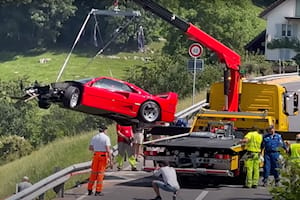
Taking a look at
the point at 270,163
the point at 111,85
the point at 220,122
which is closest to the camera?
the point at 270,163

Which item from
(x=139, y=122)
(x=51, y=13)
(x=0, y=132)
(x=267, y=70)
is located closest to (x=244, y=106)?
(x=139, y=122)

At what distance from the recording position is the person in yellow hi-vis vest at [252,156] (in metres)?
19.8

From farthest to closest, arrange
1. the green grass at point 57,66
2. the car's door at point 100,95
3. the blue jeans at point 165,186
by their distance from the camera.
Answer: the green grass at point 57,66, the car's door at point 100,95, the blue jeans at point 165,186

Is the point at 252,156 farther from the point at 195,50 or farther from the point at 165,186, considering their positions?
the point at 195,50

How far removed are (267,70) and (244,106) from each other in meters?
36.6

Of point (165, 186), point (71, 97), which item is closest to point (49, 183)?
point (165, 186)

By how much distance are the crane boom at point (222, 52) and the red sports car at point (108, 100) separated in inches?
99.9

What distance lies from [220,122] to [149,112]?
357cm

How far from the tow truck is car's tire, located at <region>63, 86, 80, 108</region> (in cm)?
208

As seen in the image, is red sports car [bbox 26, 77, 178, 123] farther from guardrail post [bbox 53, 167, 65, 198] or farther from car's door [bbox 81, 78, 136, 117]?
guardrail post [bbox 53, 167, 65, 198]

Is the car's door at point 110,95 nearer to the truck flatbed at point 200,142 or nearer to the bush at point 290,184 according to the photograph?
the truck flatbed at point 200,142

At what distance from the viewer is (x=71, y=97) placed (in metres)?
Result: 22.3

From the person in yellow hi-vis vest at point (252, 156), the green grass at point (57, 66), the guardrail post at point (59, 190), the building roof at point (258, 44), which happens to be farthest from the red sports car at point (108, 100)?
the green grass at point (57, 66)

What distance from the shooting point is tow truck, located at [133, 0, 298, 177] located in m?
19.5
